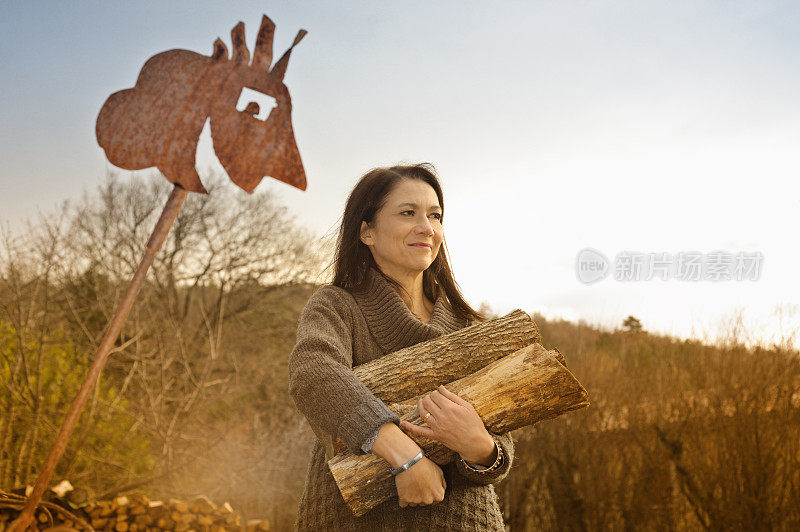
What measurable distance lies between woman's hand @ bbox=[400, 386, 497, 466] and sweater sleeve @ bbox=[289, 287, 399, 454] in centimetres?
10

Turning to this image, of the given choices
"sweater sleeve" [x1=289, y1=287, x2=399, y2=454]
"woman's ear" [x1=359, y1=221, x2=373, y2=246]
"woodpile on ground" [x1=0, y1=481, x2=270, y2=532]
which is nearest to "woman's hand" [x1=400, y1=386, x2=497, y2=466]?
"sweater sleeve" [x1=289, y1=287, x2=399, y2=454]

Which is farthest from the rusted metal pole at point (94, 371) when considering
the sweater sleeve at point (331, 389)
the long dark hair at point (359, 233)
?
the long dark hair at point (359, 233)

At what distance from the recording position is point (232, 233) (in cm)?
1206

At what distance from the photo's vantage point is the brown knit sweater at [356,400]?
1613mm

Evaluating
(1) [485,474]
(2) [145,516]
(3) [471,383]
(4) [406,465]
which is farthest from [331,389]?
(2) [145,516]

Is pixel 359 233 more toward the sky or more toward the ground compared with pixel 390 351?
more toward the sky

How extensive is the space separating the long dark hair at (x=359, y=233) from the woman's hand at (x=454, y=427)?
Answer: 2.14 ft

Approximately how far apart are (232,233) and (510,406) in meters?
11.2

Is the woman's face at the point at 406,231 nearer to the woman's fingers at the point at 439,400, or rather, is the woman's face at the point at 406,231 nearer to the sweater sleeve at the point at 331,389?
the sweater sleeve at the point at 331,389

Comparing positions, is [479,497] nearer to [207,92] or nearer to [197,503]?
[207,92]

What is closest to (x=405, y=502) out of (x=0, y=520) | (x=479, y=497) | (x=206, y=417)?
(x=479, y=497)

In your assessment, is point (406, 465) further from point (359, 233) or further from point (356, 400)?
point (359, 233)

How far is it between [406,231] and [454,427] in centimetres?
82

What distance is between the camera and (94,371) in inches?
41.0
